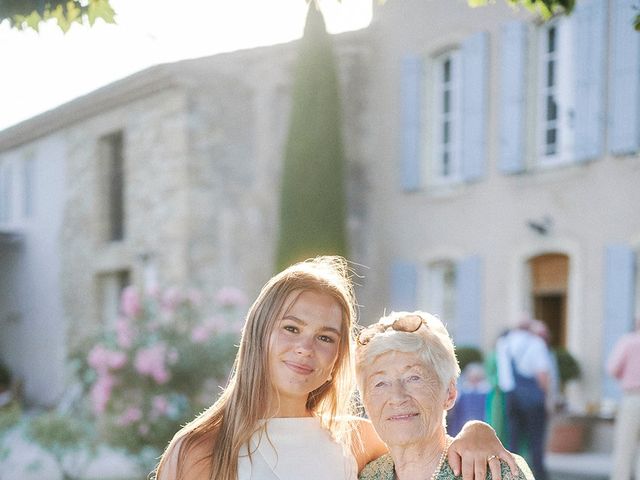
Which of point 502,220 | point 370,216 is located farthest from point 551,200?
point 370,216

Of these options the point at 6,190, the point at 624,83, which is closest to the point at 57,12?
the point at 624,83

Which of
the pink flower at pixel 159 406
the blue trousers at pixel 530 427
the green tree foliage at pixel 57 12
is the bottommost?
the blue trousers at pixel 530 427

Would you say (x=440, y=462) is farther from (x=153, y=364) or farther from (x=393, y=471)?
(x=153, y=364)

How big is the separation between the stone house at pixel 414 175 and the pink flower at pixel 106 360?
5.15 m

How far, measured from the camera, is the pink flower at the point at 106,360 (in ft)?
26.1

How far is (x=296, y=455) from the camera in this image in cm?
293

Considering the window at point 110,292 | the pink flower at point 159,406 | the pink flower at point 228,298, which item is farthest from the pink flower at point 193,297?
the window at point 110,292

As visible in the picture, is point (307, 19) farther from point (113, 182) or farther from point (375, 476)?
point (375, 476)

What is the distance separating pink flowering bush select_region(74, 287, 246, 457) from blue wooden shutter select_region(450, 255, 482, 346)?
4366mm

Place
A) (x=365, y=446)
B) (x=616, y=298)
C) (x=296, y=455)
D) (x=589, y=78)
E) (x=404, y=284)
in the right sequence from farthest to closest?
1. (x=404, y=284)
2. (x=589, y=78)
3. (x=616, y=298)
4. (x=365, y=446)
5. (x=296, y=455)

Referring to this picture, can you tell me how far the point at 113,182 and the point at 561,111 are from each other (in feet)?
25.2

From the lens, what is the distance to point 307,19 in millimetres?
13055

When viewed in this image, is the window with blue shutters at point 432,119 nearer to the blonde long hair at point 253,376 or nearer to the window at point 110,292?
the window at point 110,292

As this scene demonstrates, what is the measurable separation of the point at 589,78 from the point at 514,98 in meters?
1.15
